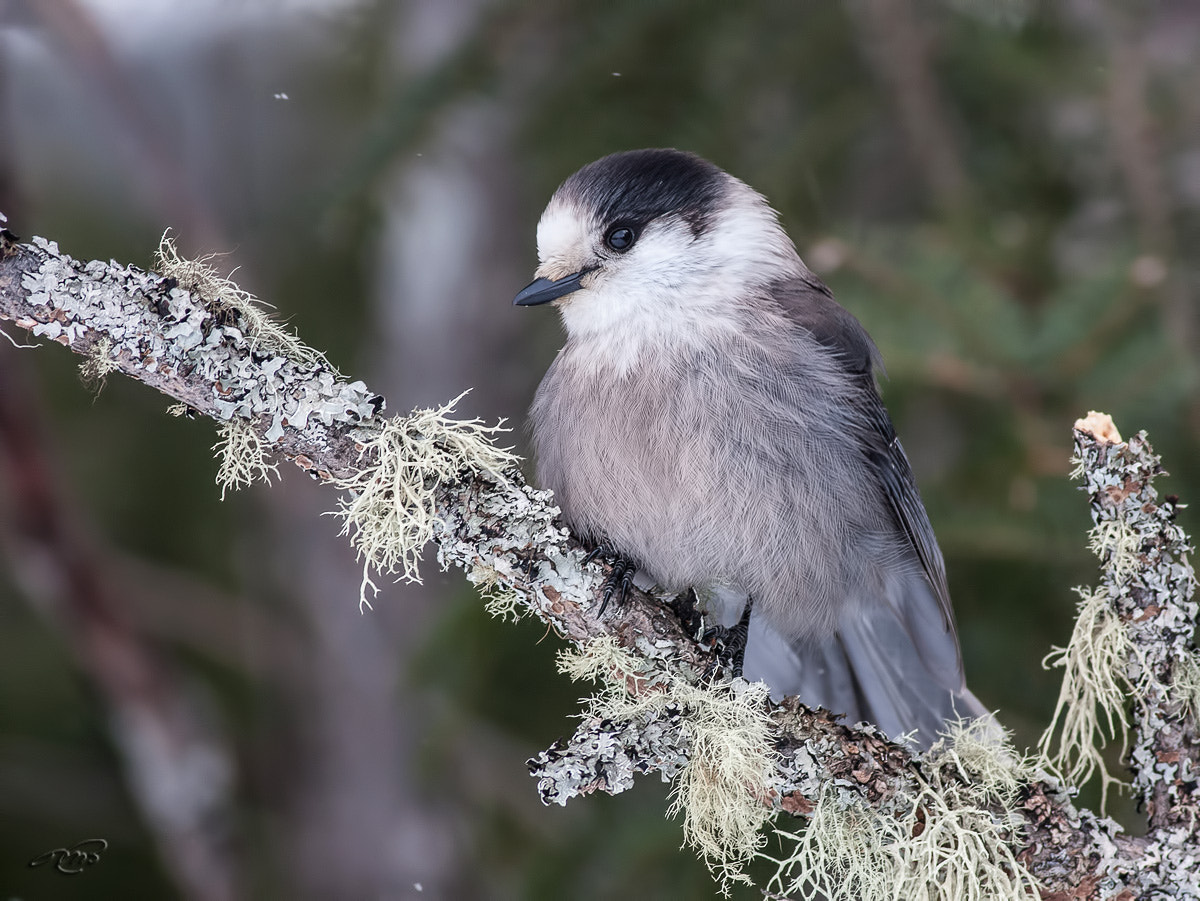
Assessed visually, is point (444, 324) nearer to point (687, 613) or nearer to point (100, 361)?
point (687, 613)

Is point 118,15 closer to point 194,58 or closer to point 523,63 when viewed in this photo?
point 194,58

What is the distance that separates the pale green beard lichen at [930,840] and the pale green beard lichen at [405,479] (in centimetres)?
52

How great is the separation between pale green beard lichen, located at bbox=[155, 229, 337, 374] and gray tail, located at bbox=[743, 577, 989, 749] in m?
0.88

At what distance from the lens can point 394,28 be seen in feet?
8.17

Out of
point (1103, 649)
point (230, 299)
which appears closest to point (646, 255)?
point (230, 299)

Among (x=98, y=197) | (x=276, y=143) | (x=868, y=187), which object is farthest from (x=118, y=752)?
(x=868, y=187)

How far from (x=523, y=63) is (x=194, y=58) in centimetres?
97

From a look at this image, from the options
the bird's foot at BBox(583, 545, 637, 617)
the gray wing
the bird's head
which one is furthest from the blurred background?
the bird's foot at BBox(583, 545, 637, 617)

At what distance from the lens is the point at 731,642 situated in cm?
163

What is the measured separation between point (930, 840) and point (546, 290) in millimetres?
971

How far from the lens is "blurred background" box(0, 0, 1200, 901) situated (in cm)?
186
